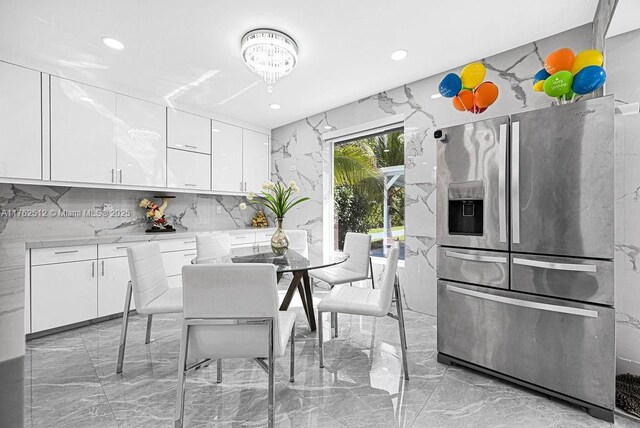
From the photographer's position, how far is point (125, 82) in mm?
3264

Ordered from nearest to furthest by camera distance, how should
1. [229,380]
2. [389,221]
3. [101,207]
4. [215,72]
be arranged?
[229,380]
[215,72]
[101,207]
[389,221]

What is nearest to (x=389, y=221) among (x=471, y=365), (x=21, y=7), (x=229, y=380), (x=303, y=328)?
(x=303, y=328)

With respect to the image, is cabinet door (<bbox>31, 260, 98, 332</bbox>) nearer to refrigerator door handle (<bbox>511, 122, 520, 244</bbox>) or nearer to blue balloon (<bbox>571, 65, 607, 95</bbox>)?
refrigerator door handle (<bbox>511, 122, 520, 244</bbox>)

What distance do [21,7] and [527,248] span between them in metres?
3.71

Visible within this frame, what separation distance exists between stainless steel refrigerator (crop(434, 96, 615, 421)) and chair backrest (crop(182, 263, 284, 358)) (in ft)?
4.51

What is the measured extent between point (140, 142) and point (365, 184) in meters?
2.83

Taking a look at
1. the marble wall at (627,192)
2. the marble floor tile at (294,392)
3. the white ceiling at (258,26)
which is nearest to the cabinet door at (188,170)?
the white ceiling at (258,26)

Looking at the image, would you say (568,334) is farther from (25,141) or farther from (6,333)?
(25,141)

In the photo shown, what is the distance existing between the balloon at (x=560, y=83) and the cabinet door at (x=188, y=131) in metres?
3.76

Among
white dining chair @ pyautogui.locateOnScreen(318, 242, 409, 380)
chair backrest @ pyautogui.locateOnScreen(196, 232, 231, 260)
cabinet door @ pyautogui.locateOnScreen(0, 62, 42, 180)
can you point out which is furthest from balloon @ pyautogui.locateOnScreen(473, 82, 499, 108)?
cabinet door @ pyautogui.locateOnScreen(0, 62, 42, 180)

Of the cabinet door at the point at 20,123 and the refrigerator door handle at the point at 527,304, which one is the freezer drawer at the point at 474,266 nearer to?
the refrigerator door handle at the point at 527,304

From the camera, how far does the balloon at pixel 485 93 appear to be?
2.25 metres

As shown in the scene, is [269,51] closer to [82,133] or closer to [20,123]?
[82,133]

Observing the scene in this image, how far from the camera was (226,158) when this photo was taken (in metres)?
4.39
